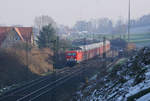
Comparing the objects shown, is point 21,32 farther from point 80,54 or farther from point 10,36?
point 80,54

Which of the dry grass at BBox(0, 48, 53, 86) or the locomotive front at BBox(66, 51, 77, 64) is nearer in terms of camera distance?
the dry grass at BBox(0, 48, 53, 86)

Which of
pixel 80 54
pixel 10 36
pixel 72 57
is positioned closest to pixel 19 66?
pixel 72 57

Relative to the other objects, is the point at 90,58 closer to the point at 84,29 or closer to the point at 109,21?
the point at 84,29

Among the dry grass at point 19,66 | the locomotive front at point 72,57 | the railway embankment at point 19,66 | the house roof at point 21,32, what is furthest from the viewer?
the house roof at point 21,32

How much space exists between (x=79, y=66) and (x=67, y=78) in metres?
8.43

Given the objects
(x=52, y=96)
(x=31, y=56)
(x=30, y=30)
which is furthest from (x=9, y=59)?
(x=30, y=30)

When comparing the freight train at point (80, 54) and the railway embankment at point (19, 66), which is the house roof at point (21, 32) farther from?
the freight train at point (80, 54)

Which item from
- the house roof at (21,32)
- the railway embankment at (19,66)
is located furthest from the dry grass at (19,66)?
the house roof at (21,32)

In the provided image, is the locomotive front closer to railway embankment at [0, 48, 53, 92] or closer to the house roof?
railway embankment at [0, 48, 53, 92]

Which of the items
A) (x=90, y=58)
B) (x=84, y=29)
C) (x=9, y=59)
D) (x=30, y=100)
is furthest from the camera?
(x=84, y=29)

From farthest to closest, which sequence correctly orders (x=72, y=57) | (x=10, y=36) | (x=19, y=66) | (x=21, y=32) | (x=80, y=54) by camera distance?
(x=21, y=32) → (x=10, y=36) → (x=80, y=54) → (x=72, y=57) → (x=19, y=66)

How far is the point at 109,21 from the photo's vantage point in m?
90.8

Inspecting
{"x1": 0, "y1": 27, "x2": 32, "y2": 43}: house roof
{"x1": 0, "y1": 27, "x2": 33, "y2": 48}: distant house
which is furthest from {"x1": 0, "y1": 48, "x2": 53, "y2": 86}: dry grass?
{"x1": 0, "y1": 27, "x2": 32, "y2": 43}: house roof

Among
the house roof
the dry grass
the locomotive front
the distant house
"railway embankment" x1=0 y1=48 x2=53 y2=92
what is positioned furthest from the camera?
the house roof
